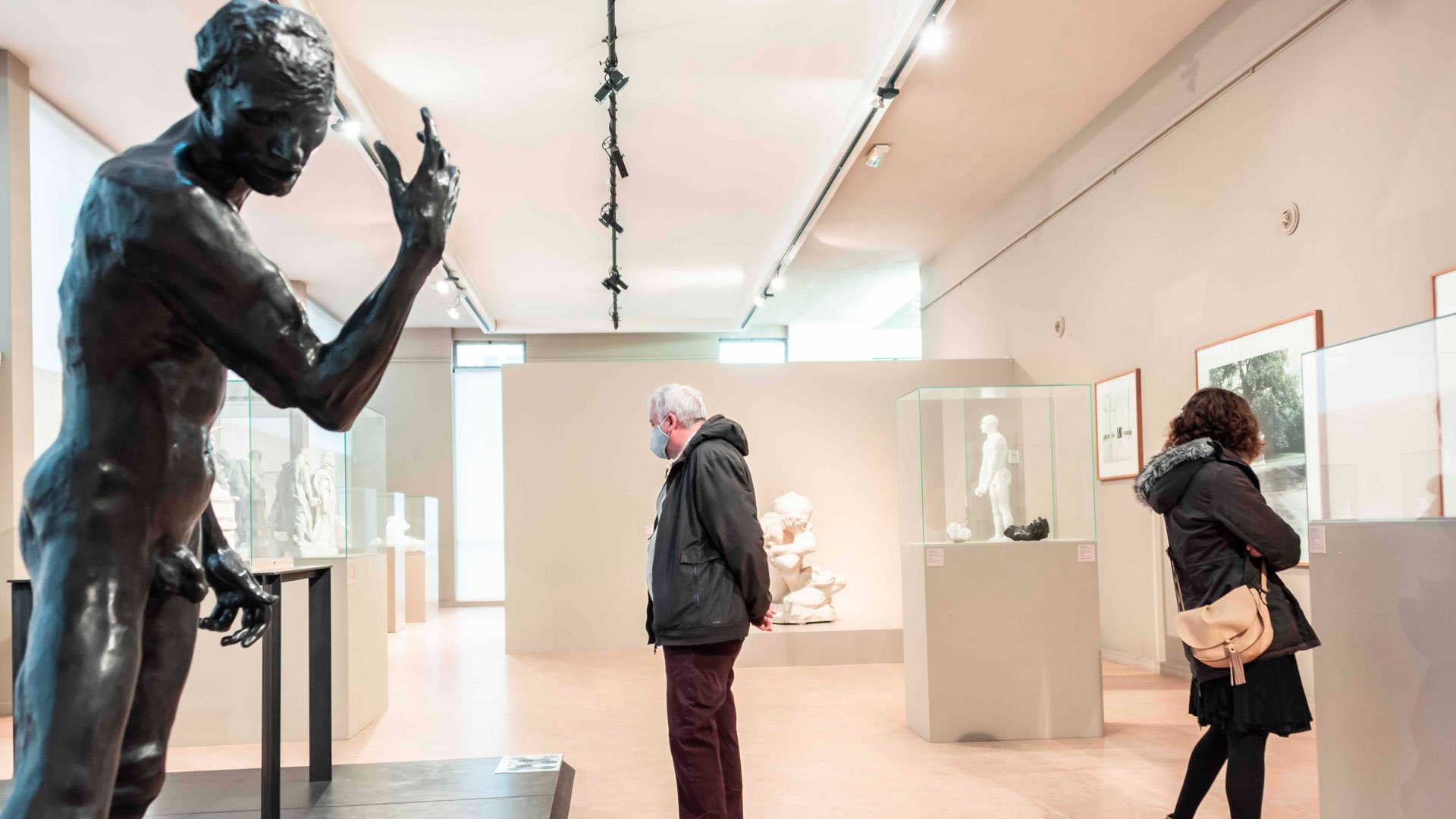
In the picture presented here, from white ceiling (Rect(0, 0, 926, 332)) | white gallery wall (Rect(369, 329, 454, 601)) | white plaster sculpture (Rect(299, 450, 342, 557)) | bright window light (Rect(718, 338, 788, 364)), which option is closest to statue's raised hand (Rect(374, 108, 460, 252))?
white plaster sculpture (Rect(299, 450, 342, 557))

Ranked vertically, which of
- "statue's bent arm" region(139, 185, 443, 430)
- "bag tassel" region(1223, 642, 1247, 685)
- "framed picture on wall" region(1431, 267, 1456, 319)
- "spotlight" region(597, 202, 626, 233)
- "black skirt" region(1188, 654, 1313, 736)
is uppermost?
"spotlight" region(597, 202, 626, 233)

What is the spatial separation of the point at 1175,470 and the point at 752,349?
1438 centimetres

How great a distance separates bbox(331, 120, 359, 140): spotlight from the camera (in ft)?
24.2

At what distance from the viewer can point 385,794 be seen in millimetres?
3615

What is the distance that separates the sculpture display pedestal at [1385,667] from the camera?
2.90m

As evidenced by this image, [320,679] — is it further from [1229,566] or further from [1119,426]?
[1119,426]

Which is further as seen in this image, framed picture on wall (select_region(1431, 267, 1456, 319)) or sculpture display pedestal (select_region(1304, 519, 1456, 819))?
framed picture on wall (select_region(1431, 267, 1456, 319))

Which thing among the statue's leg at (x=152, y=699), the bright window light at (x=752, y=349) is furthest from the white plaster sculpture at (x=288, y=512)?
the bright window light at (x=752, y=349)

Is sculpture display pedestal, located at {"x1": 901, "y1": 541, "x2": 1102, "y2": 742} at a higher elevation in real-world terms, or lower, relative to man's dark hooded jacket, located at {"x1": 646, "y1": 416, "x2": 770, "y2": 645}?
lower

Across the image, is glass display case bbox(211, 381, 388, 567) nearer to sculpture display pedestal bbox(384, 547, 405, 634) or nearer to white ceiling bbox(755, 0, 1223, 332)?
white ceiling bbox(755, 0, 1223, 332)

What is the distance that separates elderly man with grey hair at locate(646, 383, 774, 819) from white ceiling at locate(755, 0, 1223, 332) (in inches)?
177

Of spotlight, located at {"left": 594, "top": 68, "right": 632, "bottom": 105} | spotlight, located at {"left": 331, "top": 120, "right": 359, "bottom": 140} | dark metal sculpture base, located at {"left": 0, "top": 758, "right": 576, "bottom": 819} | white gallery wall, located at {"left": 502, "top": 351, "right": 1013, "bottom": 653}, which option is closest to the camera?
dark metal sculpture base, located at {"left": 0, "top": 758, "right": 576, "bottom": 819}

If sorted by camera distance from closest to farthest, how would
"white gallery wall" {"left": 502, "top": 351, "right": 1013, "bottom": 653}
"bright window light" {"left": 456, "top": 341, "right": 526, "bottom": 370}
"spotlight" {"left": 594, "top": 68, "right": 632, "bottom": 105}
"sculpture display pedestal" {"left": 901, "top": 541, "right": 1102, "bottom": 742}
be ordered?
"sculpture display pedestal" {"left": 901, "top": 541, "right": 1102, "bottom": 742}
"spotlight" {"left": 594, "top": 68, "right": 632, "bottom": 105}
"white gallery wall" {"left": 502, "top": 351, "right": 1013, "bottom": 653}
"bright window light" {"left": 456, "top": 341, "right": 526, "bottom": 370}

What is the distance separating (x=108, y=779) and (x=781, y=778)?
3833 mm
